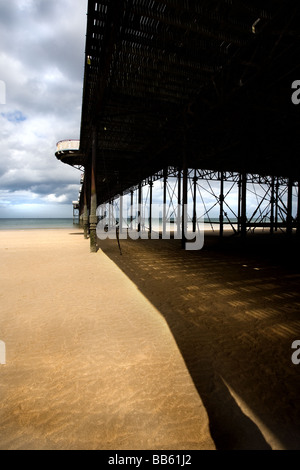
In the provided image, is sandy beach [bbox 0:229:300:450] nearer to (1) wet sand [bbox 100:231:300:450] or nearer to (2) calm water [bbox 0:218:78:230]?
(1) wet sand [bbox 100:231:300:450]

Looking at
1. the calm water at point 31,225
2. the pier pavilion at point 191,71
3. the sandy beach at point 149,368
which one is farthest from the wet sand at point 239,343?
the calm water at point 31,225

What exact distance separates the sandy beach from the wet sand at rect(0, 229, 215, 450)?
0.03 ft

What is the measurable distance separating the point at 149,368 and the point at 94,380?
64cm

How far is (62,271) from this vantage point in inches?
301

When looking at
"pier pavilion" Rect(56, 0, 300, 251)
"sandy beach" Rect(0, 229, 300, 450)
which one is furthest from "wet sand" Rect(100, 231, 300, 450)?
"pier pavilion" Rect(56, 0, 300, 251)

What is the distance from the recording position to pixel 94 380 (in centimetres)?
256

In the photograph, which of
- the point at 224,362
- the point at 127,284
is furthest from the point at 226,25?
the point at 224,362

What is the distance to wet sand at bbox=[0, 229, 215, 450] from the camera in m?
1.91

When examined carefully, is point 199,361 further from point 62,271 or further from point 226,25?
point 226,25

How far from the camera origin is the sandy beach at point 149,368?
6.35ft

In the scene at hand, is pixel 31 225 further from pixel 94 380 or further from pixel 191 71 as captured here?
pixel 94 380

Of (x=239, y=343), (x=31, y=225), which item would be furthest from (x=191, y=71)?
(x=31, y=225)

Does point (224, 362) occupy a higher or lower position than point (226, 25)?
lower

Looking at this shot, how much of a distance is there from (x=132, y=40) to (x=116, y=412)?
9.16 m
